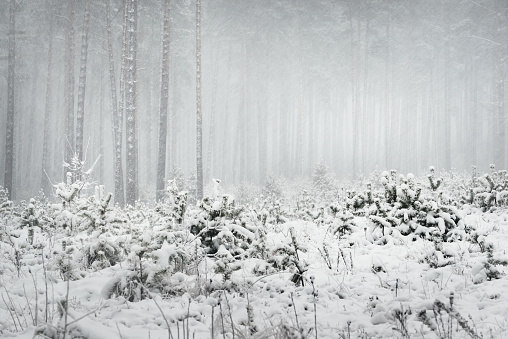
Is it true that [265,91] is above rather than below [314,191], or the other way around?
above

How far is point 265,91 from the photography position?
1299 inches

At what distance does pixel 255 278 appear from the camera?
12.6 feet

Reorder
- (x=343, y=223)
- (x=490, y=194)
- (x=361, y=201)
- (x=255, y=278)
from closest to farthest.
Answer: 1. (x=255, y=278)
2. (x=343, y=223)
3. (x=361, y=201)
4. (x=490, y=194)

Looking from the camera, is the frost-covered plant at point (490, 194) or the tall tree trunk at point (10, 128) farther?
the tall tree trunk at point (10, 128)

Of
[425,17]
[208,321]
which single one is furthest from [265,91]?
[208,321]

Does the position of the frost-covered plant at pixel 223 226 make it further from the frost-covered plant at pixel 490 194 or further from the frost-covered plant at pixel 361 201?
the frost-covered plant at pixel 490 194

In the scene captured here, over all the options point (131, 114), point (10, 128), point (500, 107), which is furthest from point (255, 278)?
point (500, 107)

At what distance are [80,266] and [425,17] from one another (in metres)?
34.9

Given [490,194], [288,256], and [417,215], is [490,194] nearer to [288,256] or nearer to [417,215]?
[417,215]

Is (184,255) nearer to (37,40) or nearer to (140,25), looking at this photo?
(140,25)

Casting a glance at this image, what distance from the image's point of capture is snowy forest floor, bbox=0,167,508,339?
2.35 metres

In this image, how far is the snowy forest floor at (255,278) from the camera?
2.35 m

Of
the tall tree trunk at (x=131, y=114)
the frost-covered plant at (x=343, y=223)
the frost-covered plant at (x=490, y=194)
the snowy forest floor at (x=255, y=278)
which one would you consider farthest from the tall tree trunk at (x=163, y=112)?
the frost-covered plant at (x=490, y=194)

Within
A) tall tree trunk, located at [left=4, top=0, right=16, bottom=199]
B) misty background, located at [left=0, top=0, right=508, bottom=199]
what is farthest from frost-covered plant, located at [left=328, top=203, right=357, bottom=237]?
misty background, located at [left=0, top=0, right=508, bottom=199]
